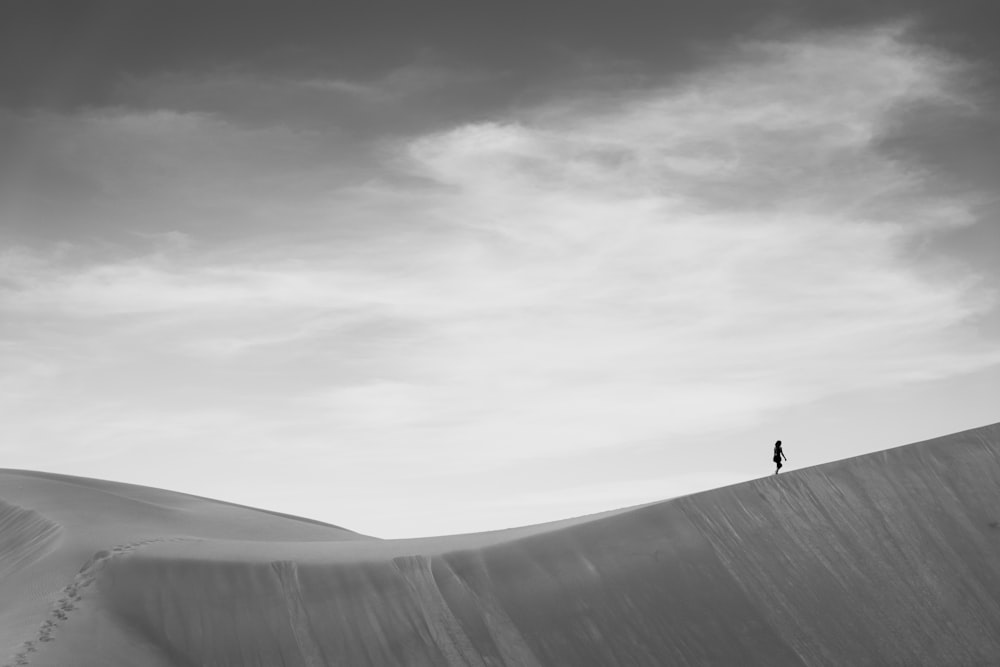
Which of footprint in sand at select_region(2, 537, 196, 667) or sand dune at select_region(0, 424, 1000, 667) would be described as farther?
sand dune at select_region(0, 424, 1000, 667)

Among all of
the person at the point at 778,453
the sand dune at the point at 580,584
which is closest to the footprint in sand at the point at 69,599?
the sand dune at the point at 580,584

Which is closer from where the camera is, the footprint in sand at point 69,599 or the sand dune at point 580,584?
the footprint in sand at point 69,599

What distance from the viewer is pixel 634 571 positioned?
1873 centimetres

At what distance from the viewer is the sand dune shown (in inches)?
634

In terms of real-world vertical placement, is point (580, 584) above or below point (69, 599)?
below

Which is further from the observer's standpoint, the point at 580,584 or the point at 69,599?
the point at 580,584

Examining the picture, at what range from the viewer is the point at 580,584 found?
60.1ft

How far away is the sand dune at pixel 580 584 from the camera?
52.9 ft

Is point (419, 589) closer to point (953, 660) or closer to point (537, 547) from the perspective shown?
point (537, 547)

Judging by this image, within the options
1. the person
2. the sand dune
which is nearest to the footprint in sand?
the sand dune

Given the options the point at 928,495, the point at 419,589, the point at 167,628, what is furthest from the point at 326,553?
the point at 928,495

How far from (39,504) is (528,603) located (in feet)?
36.1

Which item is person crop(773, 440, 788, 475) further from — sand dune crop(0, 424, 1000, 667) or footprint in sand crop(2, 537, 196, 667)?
footprint in sand crop(2, 537, 196, 667)

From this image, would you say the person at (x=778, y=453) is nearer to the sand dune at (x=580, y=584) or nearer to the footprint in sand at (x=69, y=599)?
the sand dune at (x=580, y=584)
